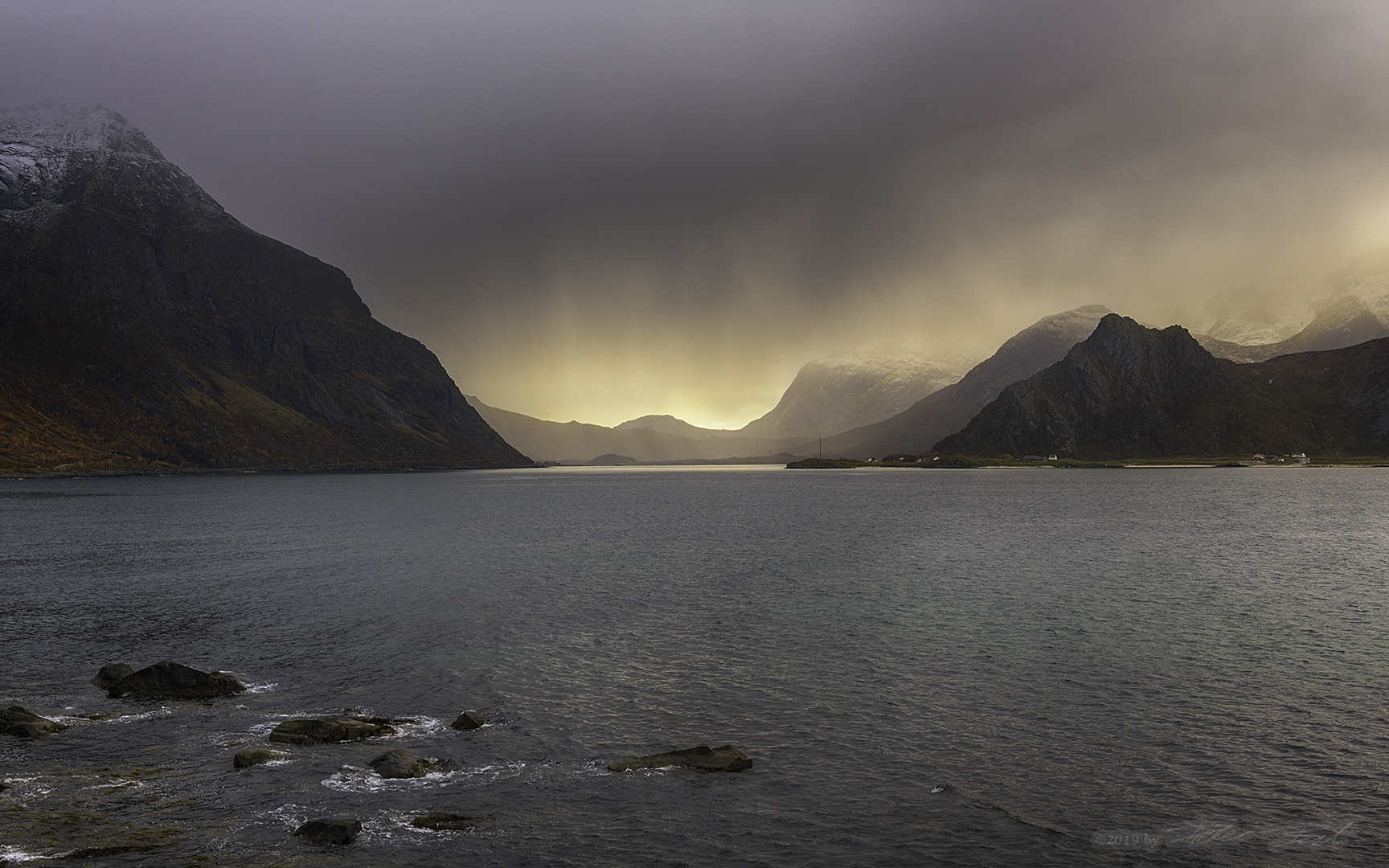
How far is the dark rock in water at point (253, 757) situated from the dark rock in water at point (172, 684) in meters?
10.3

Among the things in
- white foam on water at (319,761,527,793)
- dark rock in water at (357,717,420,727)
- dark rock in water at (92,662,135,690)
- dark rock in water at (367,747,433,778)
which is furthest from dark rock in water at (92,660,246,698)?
dark rock in water at (367,747,433,778)

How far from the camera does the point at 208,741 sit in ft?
97.8

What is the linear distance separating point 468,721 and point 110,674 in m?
20.4

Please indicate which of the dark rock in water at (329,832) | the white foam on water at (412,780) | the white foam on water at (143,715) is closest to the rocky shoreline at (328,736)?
the dark rock in water at (329,832)

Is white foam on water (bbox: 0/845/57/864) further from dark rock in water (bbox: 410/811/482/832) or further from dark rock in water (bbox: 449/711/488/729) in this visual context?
dark rock in water (bbox: 449/711/488/729)

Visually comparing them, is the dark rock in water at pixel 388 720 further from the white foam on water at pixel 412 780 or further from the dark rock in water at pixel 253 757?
the white foam on water at pixel 412 780

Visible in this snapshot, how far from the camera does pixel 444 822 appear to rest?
75.0 feet

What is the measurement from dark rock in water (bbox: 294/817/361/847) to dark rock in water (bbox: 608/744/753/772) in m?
8.77

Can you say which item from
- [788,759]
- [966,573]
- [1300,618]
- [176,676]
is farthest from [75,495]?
[1300,618]

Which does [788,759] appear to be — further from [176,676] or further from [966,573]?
[966,573]

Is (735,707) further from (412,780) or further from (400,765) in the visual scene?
(400,765)

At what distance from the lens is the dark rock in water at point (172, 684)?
3628 cm

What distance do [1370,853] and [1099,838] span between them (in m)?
6.76

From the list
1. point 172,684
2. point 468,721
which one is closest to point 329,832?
point 468,721
